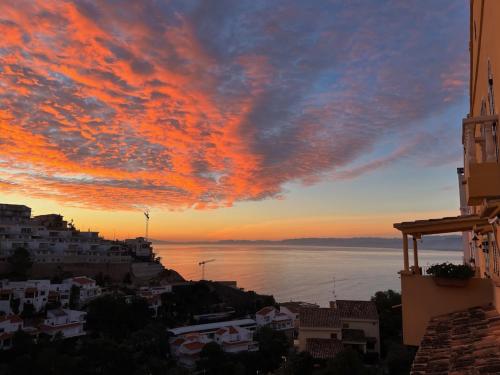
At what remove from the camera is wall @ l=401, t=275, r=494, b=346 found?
5676mm

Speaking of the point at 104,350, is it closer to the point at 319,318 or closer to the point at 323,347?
the point at 323,347

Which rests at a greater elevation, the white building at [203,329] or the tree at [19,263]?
the tree at [19,263]

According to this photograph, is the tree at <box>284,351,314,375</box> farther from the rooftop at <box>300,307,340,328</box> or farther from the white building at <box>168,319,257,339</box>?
the white building at <box>168,319,257,339</box>

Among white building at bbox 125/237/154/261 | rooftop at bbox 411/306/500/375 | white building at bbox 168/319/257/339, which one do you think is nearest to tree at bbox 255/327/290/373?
white building at bbox 168/319/257/339

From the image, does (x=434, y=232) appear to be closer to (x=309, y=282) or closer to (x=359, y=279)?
(x=309, y=282)

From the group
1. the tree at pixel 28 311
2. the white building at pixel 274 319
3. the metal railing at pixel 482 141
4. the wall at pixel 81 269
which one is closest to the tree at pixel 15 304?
the tree at pixel 28 311

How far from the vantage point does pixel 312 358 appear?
74.7 ft

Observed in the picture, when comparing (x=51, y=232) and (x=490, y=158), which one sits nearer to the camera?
(x=490, y=158)

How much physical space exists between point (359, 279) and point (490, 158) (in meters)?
106

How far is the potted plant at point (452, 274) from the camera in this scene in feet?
18.3

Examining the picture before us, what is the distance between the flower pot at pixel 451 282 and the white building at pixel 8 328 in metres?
31.6

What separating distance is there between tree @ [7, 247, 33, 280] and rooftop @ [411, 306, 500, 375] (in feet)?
147

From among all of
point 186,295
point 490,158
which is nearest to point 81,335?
point 186,295

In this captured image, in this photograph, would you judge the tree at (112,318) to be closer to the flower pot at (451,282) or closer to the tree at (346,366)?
the tree at (346,366)
